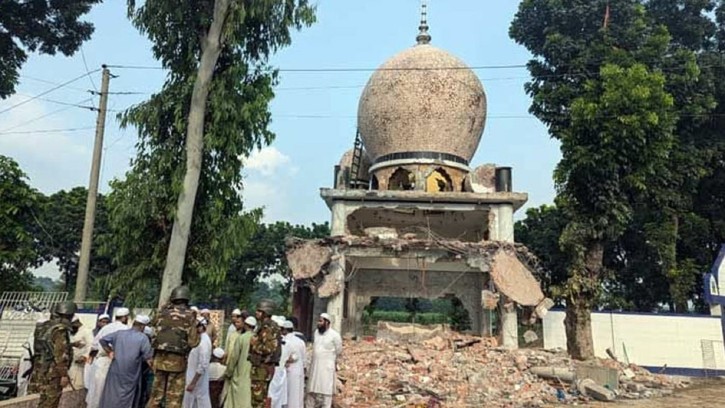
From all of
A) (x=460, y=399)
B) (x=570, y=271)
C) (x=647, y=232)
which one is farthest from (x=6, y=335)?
(x=647, y=232)

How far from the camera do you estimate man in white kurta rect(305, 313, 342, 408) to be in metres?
8.38

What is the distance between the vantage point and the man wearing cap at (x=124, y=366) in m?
6.12

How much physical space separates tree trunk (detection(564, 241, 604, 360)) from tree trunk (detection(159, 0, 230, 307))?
36.1ft

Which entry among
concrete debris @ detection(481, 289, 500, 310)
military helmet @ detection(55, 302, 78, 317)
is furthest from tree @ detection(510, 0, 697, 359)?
military helmet @ detection(55, 302, 78, 317)

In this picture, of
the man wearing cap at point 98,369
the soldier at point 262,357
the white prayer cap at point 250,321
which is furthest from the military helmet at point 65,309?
the soldier at point 262,357

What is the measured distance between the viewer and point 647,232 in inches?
867

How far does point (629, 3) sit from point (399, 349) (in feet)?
56.0

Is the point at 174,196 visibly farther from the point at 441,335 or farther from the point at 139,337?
the point at 441,335

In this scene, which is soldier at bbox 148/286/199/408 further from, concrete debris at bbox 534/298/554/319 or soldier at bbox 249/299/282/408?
concrete debris at bbox 534/298/554/319

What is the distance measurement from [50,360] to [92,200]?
7694 mm

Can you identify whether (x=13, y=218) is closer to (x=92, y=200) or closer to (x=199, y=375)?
(x=92, y=200)

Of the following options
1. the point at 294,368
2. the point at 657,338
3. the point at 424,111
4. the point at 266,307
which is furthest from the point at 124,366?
the point at 657,338

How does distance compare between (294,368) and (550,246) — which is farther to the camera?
(550,246)

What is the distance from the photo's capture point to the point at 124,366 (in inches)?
242
